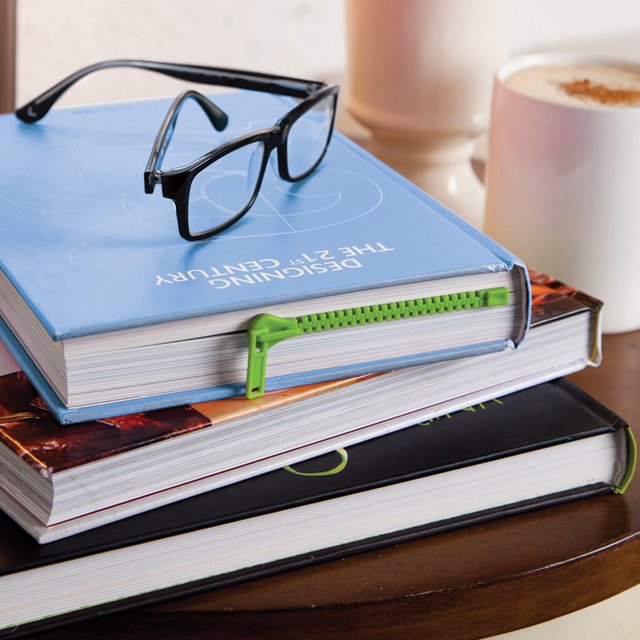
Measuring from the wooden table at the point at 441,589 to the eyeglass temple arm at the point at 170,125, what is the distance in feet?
0.71

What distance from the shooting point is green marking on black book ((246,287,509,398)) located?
438mm

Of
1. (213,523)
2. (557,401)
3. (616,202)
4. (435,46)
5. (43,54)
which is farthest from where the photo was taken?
(43,54)

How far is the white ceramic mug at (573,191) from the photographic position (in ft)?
2.02

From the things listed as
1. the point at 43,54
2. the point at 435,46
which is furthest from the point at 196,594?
the point at 43,54

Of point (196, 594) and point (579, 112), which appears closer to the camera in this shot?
point (196, 594)

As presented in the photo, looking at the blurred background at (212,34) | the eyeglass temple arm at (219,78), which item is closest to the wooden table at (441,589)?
the eyeglass temple arm at (219,78)

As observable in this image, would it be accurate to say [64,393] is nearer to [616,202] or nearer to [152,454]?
[152,454]

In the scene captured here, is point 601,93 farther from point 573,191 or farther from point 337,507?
point 337,507

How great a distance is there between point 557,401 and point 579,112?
20 centimetres

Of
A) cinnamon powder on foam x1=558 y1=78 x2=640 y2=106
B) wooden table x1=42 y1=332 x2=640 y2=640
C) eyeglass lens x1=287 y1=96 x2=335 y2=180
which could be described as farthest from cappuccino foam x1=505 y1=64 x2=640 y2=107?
wooden table x1=42 y1=332 x2=640 y2=640

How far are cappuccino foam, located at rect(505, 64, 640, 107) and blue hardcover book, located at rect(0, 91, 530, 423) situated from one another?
15 cm

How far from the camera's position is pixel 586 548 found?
48 cm

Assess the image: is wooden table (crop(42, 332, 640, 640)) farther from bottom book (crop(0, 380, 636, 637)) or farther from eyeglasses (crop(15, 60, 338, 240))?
eyeglasses (crop(15, 60, 338, 240))

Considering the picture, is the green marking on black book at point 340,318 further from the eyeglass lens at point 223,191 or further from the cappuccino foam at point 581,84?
the cappuccino foam at point 581,84
